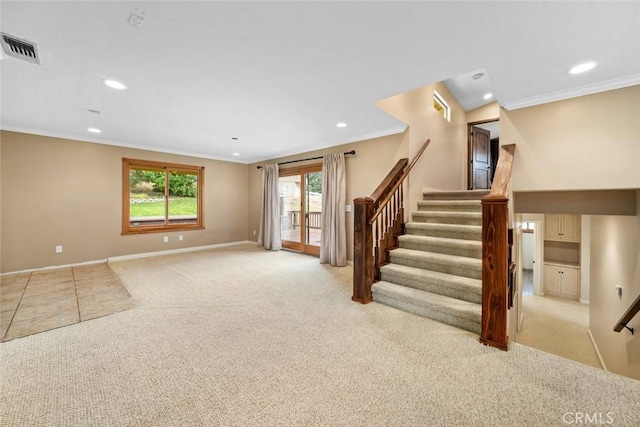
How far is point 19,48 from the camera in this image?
6.42 ft

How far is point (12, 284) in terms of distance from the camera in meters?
3.60

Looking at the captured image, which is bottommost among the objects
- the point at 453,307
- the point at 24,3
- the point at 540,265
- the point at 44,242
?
the point at 540,265

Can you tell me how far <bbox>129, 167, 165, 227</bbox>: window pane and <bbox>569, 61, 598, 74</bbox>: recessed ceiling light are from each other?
6.91 m

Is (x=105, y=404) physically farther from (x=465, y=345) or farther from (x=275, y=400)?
(x=465, y=345)

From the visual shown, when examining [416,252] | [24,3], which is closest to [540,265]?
[416,252]

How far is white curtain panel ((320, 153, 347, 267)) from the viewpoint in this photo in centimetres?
479

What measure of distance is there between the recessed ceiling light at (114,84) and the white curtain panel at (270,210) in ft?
12.0

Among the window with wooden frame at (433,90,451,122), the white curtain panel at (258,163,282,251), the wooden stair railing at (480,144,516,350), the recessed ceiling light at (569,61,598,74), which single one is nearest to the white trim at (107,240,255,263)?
the white curtain panel at (258,163,282,251)

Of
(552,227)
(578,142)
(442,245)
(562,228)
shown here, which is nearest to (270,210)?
(442,245)

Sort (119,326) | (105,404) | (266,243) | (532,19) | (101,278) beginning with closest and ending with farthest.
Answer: (105,404), (532,19), (119,326), (101,278), (266,243)

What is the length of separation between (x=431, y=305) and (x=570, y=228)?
6631 mm

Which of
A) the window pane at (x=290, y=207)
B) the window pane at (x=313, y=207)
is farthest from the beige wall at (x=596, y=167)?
the window pane at (x=290, y=207)

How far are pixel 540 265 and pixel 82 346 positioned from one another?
9126mm

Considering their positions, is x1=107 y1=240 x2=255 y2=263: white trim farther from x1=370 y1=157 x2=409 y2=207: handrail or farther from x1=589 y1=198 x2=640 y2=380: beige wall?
x1=589 y1=198 x2=640 y2=380: beige wall
